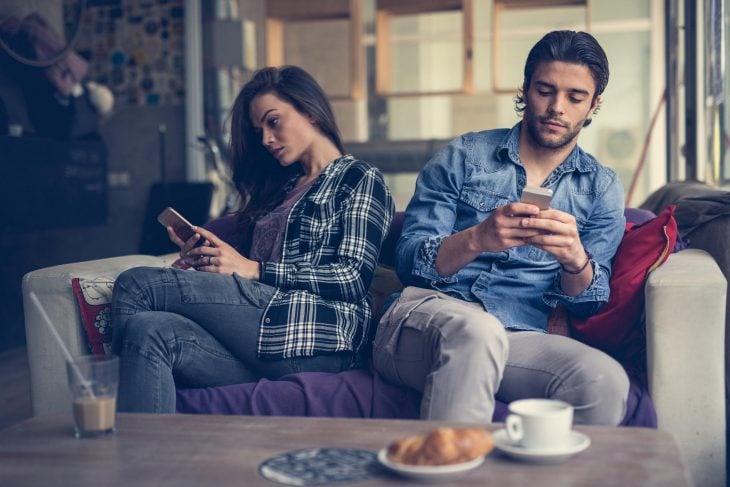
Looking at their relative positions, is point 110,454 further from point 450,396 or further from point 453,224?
point 453,224

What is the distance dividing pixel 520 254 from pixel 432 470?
1109 millimetres

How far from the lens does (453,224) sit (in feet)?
7.00

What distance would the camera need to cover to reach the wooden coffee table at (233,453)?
1.10 m

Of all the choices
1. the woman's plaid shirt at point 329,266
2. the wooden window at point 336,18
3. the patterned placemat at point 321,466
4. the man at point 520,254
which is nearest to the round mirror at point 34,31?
the wooden window at point 336,18

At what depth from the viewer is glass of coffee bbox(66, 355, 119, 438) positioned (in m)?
1.31

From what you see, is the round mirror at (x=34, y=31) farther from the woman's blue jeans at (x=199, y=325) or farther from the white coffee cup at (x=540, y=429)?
the white coffee cup at (x=540, y=429)

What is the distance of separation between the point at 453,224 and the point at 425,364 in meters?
0.41

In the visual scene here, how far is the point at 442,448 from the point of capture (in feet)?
3.56

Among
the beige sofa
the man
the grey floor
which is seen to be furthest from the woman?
the grey floor

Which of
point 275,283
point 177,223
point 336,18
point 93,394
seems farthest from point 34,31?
point 93,394

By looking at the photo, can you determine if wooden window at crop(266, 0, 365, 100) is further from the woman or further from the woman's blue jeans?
the woman's blue jeans

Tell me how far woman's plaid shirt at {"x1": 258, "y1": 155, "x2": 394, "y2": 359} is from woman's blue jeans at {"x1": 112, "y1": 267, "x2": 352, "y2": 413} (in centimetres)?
3

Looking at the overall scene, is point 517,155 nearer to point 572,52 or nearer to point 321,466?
point 572,52

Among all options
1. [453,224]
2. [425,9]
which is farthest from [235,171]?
[425,9]
